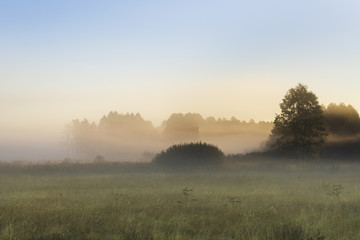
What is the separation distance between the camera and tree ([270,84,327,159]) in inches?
2114

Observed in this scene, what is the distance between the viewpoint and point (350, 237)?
33.9ft

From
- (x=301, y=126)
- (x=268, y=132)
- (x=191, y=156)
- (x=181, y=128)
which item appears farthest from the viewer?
(x=268, y=132)

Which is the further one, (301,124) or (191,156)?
(301,124)

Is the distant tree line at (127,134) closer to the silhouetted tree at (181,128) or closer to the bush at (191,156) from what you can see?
the silhouetted tree at (181,128)

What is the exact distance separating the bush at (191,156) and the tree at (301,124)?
604 inches

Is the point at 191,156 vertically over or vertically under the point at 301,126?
under

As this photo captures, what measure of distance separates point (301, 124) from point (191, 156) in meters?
18.9

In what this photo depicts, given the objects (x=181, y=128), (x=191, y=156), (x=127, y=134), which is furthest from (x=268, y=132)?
(x=191, y=156)

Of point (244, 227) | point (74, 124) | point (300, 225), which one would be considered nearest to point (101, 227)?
point (244, 227)

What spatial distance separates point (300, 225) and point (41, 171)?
3020cm

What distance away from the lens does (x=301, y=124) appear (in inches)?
2111

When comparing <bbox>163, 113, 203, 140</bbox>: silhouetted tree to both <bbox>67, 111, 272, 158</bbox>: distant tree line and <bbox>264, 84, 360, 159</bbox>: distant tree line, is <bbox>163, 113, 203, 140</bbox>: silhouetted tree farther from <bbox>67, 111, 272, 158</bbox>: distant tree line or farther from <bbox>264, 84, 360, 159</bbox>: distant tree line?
<bbox>264, 84, 360, 159</bbox>: distant tree line

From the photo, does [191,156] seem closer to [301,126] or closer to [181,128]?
[301,126]

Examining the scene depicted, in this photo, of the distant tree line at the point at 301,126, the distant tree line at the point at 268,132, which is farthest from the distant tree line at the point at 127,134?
the distant tree line at the point at 301,126
